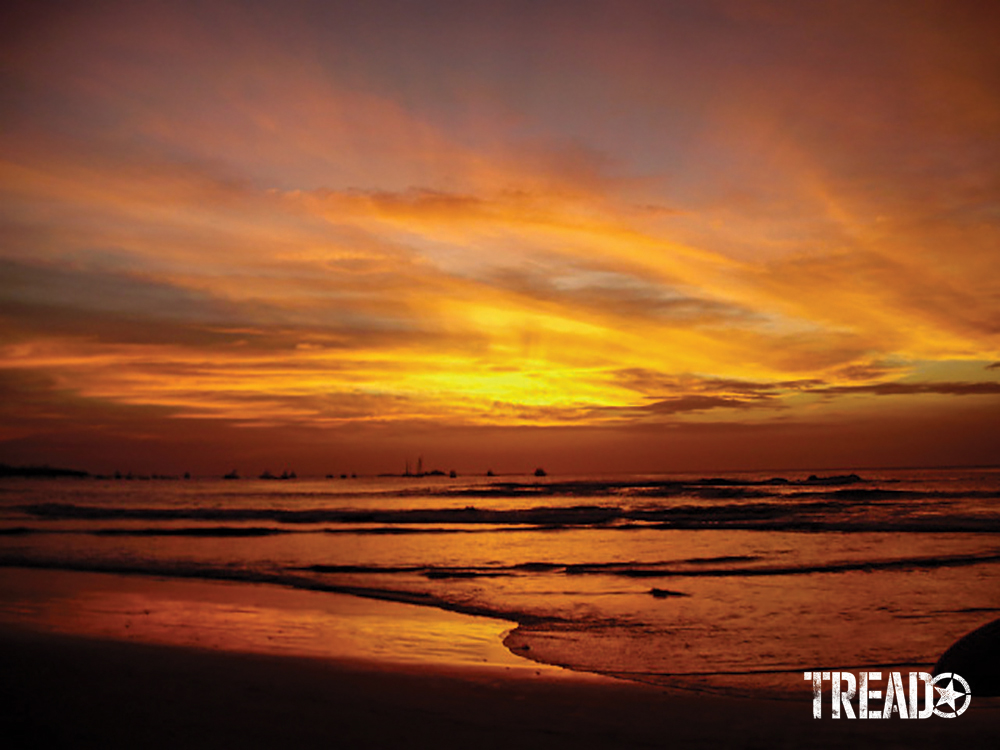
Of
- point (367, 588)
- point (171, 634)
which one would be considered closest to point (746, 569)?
point (367, 588)

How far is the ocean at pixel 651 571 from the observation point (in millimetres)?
9469

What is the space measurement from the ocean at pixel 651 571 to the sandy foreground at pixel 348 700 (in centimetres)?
96

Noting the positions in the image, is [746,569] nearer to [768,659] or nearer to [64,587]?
[768,659]

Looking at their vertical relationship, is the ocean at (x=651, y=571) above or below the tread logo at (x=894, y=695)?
below

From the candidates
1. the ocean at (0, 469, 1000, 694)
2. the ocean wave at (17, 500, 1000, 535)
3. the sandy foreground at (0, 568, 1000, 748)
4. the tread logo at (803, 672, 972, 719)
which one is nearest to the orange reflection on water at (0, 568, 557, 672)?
the sandy foreground at (0, 568, 1000, 748)

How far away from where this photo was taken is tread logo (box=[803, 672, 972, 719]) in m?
6.47

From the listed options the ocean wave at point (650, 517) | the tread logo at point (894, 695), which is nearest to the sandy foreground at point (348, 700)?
the tread logo at point (894, 695)

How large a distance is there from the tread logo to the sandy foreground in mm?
220

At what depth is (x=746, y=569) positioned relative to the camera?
17.0m

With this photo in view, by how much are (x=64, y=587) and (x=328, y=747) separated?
1254 centimetres

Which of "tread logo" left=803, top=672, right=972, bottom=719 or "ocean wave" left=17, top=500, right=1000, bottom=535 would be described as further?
"ocean wave" left=17, top=500, right=1000, bottom=535

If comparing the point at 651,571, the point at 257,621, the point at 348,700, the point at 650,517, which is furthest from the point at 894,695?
the point at 650,517

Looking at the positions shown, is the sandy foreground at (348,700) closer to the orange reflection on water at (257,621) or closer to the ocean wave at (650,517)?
the orange reflection on water at (257,621)

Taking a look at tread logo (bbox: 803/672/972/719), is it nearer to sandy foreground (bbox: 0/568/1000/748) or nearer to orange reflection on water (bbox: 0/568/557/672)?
sandy foreground (bbox: 0/568/1000/748)
